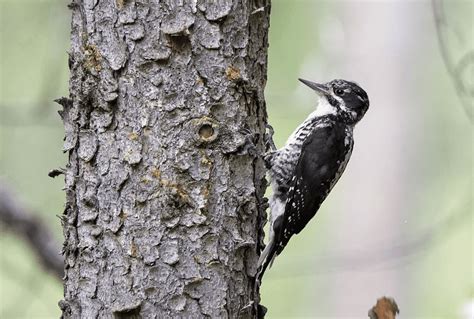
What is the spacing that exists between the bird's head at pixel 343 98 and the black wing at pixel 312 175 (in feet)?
0.45

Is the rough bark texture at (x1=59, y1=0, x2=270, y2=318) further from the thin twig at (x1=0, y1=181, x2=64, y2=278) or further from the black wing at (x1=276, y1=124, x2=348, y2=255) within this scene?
the thin twig at (x1=0, y1=181, x2=64, y2=278)

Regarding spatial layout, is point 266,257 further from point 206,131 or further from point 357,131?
point 357,131

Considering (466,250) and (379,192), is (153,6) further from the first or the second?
(466,250)

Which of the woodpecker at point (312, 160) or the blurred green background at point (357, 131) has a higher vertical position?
the blurred green background at point (357, 131)

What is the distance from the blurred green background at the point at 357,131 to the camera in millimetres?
7461

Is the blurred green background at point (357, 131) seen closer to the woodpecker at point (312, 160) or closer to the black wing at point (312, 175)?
the woodpecker at point (312, 160)

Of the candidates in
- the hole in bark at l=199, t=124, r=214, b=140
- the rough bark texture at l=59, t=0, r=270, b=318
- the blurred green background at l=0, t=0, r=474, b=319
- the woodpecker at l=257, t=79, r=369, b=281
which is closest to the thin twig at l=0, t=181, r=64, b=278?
the woodpecker at l=257, t=79, r=369, b=281

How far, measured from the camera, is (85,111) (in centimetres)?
347

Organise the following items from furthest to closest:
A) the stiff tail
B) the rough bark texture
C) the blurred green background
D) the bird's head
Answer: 1. the blurred green background
2. the bird's head
3. the stiff tail
4. the rough bark texture

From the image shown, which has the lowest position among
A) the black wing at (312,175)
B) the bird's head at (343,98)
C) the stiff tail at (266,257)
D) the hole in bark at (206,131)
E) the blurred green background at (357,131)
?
the stiff tail at (266,257)

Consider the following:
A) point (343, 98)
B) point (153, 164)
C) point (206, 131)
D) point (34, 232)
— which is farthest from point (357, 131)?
point (153, 164)

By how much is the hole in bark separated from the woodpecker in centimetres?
104

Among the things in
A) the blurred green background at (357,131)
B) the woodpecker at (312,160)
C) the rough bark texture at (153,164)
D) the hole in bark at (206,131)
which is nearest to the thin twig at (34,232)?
the woodpecker at (312,160)

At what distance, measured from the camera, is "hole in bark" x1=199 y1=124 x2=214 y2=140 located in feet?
11.4
